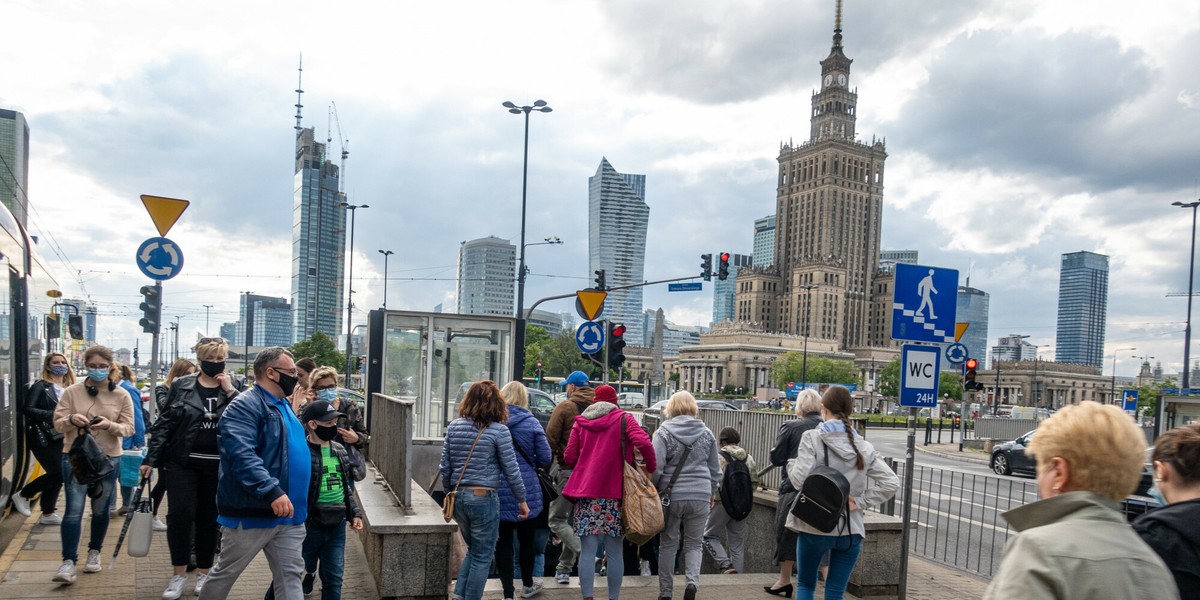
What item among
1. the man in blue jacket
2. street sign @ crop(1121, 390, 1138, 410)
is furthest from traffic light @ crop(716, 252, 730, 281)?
the man in blue jacket

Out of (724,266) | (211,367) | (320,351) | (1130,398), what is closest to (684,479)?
(211,367)

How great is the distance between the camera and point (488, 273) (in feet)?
428

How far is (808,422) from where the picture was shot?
743cm

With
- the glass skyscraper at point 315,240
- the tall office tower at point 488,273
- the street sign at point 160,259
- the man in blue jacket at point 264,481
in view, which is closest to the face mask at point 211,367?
the man in blue jacket at point 264,481

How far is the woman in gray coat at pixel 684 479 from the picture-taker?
684cm

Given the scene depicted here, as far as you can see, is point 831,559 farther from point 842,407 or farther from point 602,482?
point 602,482

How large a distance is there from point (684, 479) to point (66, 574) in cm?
483

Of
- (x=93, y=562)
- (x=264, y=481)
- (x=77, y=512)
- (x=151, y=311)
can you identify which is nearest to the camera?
(x=264, y=481)

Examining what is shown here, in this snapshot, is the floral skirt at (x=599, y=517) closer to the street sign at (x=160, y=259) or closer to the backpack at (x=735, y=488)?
the backpack at (x=735, y=488)

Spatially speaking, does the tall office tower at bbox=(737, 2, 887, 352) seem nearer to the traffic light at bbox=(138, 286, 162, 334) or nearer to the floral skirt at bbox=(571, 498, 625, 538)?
the traffic light at bbox=(138, 286, 162, 334)

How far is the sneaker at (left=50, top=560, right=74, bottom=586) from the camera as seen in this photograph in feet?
21.5

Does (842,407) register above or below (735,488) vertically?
above

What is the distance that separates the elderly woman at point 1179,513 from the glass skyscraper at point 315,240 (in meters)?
132

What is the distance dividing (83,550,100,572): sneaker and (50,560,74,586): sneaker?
31 cm
